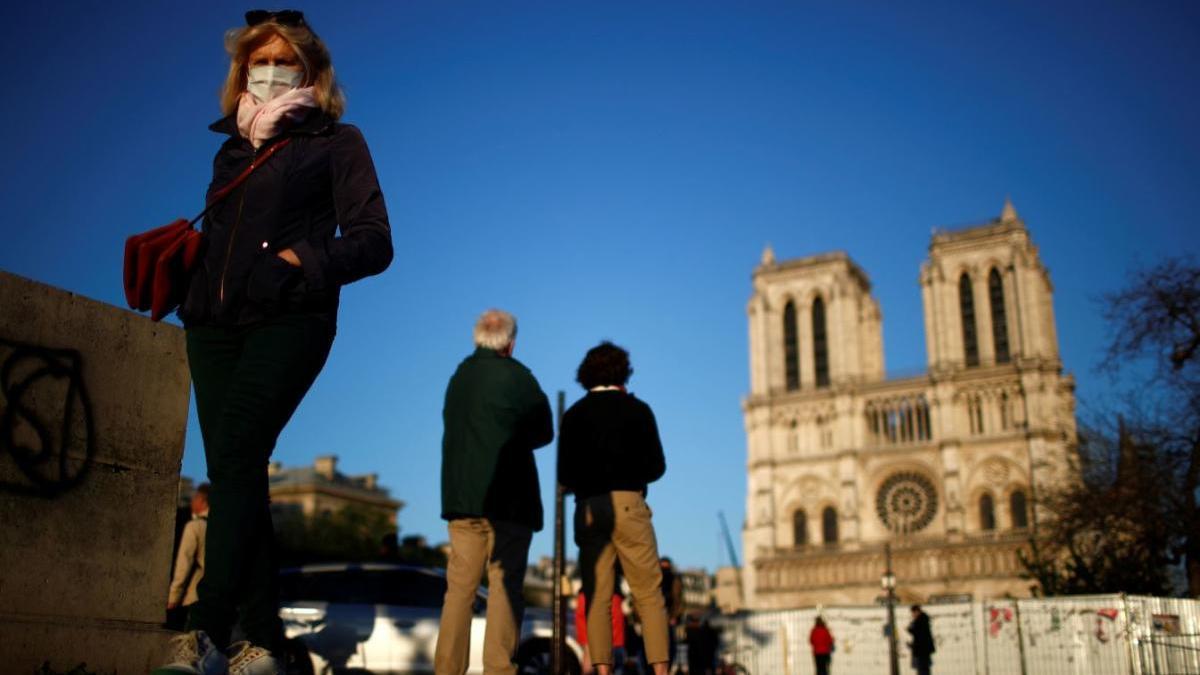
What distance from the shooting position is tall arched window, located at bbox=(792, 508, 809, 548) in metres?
58.7

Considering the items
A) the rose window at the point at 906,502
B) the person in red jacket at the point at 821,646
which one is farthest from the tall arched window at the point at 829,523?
the person in red jacket at the point at 821,646

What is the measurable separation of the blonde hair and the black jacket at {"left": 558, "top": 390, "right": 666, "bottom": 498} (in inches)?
105

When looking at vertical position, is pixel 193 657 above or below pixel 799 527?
below

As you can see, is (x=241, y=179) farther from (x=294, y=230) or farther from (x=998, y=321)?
(x=998, y=321)

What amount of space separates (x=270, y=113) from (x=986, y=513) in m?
56.2

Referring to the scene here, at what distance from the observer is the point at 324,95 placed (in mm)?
3193

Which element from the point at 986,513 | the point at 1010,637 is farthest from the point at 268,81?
the point at 986,513

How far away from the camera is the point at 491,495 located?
508cm

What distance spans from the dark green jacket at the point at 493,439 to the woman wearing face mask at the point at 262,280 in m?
2.09

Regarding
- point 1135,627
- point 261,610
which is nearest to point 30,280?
point 261,610

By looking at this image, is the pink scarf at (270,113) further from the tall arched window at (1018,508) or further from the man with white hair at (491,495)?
the tall arched window at (1018,508)

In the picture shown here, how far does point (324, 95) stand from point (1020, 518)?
181 feet

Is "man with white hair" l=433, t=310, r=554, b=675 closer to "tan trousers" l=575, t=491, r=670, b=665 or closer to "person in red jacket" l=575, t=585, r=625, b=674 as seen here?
"tan trousers" l=575, t=491, r=670, b=665

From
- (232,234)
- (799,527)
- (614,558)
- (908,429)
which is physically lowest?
(614,558)
